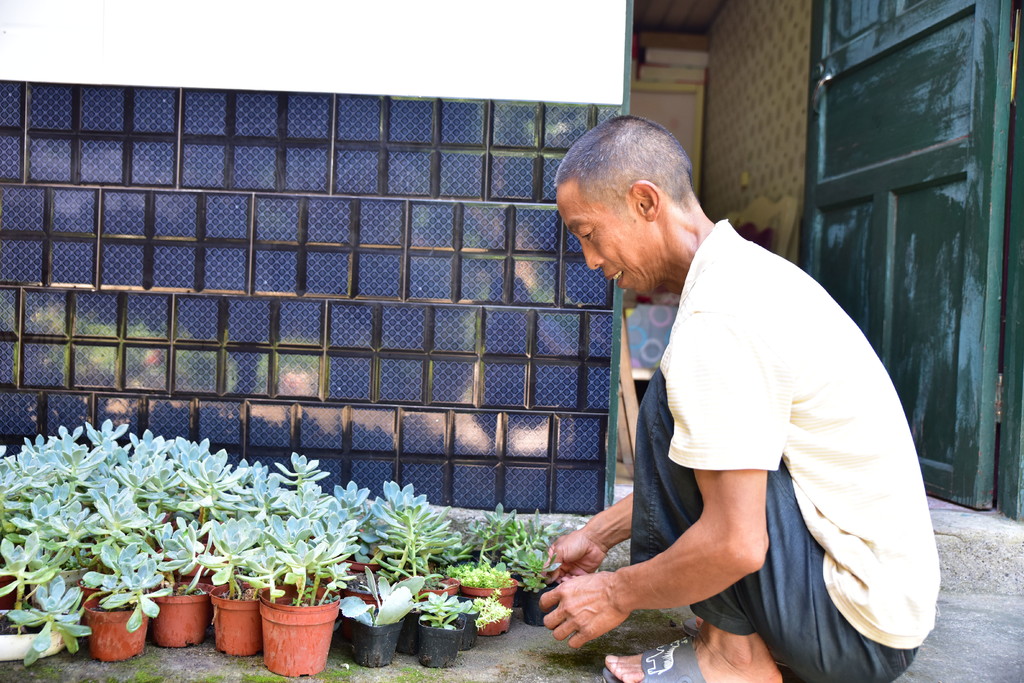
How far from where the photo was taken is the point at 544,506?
2.64 metres

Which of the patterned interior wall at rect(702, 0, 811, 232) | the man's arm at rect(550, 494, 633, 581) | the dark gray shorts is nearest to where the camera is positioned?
the dark gray shorts

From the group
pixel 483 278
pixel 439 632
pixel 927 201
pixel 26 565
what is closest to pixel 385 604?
pixel 439 632

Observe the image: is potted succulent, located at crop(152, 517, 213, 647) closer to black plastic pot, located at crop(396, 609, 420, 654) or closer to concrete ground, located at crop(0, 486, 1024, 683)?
concrete ground, located at crop(0, 486, 1024, 683)

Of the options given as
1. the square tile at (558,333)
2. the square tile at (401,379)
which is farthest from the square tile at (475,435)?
the square tile at (558,333)

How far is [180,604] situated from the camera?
6.20 ft

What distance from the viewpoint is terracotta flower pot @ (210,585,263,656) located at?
185 centimetres

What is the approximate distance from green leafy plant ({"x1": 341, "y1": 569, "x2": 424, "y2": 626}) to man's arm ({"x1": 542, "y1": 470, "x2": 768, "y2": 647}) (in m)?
0.42

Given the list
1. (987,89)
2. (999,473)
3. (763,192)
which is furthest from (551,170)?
(763,192)

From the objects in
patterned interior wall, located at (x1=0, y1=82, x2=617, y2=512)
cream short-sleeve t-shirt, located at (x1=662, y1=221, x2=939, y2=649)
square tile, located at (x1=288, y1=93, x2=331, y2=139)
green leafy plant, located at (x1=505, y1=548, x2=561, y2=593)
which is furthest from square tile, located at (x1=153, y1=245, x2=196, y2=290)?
cream short-sleeve t-shirt, located at (x1=662, y1=221, x2=939, y2=649)

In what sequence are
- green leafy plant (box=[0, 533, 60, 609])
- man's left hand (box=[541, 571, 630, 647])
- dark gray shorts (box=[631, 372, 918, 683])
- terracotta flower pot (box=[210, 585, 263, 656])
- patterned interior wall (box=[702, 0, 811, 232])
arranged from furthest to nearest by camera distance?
1. patterned interior wall (box=[702, 0, 811, 232])
2. terracotta flower pot (box=[210, 585, 263, 656])
3. green leafy plant (box=[0, 533, 60, 609])
4. man's left hand (box=[541, 571, 630, 647])
5. dark gray shorts (box=[631, 372, 918, 683])

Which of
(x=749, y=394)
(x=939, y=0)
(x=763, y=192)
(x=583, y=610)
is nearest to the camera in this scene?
(x=749, y=394)

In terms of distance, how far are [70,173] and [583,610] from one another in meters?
2.09

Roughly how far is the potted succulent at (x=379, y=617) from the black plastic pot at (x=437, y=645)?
6 cm

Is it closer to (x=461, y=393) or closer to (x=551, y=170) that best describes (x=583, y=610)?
(x=461, y=393)
